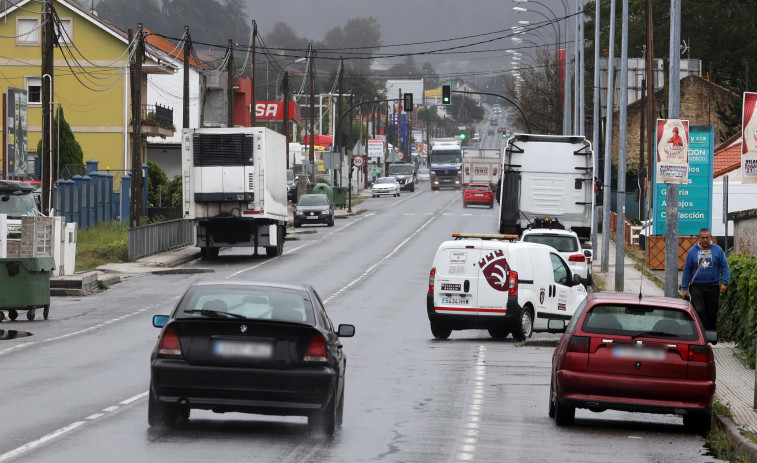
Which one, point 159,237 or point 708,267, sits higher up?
point 708,267

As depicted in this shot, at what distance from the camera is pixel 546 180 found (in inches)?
1491

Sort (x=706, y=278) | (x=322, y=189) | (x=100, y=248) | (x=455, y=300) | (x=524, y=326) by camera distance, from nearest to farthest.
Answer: (x=706, y=278)
(x=455, y=300)
(x=524, y=326)
(x=100, y=248)
(x=322, y=189)

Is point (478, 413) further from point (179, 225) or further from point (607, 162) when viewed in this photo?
point (179, 225)

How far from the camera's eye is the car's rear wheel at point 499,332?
23.2 m

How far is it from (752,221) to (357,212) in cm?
5114

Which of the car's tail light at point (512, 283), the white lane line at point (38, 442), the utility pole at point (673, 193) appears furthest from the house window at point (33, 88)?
the white lane line at point (38, 442)

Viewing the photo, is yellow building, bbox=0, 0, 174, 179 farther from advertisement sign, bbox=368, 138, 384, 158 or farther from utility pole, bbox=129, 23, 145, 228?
advertisement sign, bbox=368, 138, 384, 158

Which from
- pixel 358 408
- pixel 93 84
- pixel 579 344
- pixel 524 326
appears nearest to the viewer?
pixel 579 344

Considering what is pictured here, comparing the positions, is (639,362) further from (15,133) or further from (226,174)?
(15,133)

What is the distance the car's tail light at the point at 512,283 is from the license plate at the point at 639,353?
9821 mm

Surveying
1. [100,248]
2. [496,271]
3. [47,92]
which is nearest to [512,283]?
[496,271]

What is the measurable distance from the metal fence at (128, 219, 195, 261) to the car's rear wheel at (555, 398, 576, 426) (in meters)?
30.2

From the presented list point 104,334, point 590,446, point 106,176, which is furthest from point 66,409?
point 106,176

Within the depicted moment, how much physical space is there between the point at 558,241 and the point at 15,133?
20.4 m
